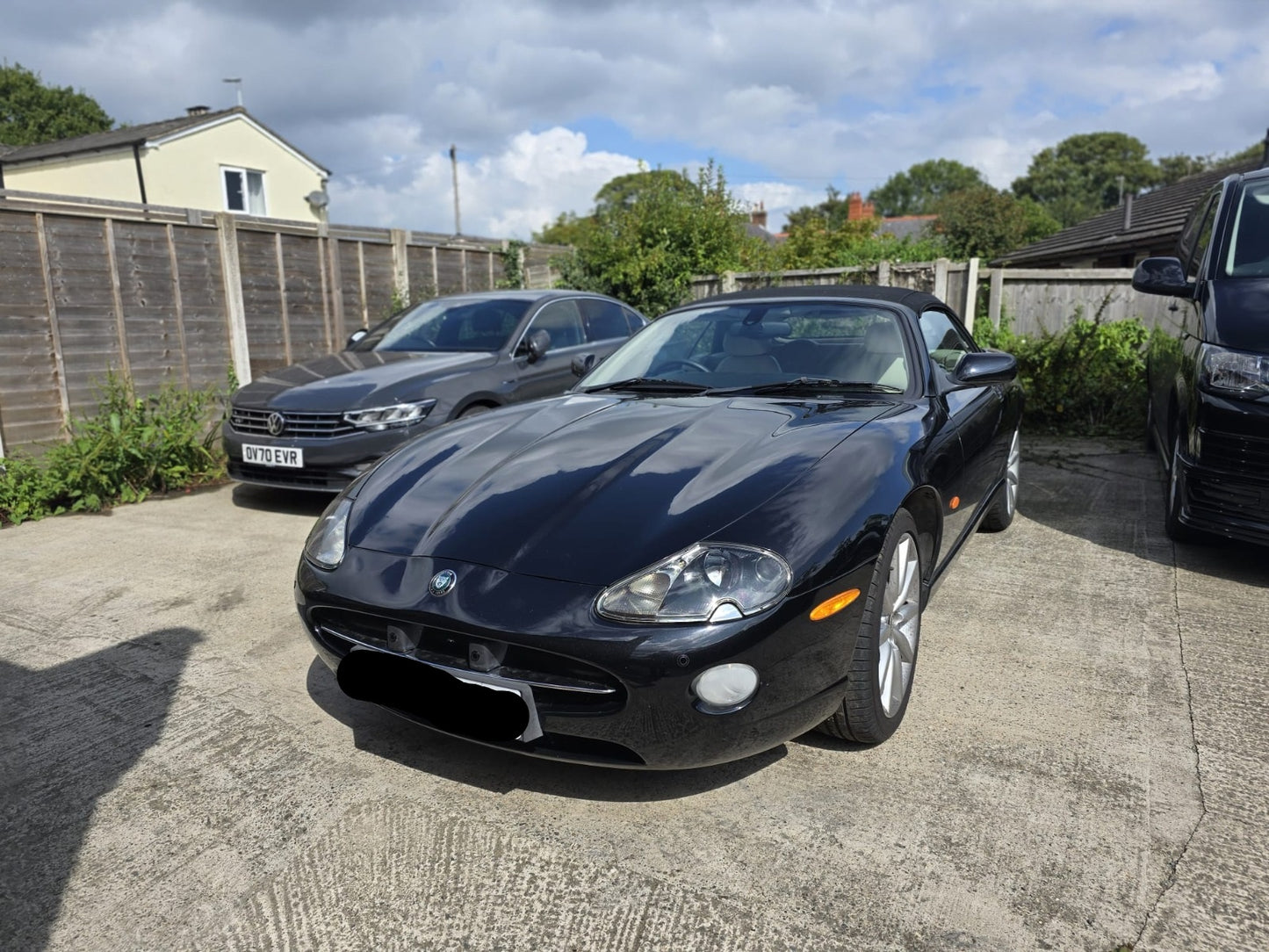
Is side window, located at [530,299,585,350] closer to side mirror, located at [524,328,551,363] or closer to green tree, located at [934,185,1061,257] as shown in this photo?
side mirror, located at [524,328,551,363]

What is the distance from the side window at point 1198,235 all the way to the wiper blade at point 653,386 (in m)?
2.89

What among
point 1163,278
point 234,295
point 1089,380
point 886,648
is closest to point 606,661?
point 886,648

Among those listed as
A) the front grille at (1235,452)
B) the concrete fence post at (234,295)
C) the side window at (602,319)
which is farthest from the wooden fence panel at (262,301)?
the front grille at (1235,452)

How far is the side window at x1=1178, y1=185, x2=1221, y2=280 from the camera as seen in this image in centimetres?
458

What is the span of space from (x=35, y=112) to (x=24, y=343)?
1756 inches

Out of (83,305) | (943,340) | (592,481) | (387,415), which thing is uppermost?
(83,305)

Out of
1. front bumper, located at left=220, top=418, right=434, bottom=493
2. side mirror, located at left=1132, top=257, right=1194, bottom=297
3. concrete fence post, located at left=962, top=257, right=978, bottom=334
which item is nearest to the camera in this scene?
side mirror, located at left=1132, top=257, right=1194, bottom=297

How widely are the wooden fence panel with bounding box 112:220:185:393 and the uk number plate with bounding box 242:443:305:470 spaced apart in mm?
1901

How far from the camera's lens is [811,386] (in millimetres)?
3273

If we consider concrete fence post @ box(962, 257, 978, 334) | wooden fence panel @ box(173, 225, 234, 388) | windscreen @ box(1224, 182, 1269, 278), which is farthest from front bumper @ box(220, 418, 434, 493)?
concrete fence post @ box(962, 257, 978, 334)

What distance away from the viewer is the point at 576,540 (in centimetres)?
226

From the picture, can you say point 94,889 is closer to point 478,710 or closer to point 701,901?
point 478,710

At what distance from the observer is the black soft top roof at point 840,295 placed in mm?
3781

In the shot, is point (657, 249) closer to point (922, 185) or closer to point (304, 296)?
point (304, 296)
